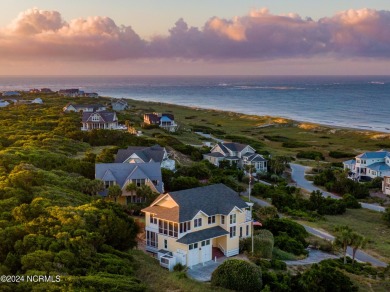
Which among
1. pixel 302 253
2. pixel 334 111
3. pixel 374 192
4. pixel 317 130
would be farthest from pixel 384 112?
pixel 302 253

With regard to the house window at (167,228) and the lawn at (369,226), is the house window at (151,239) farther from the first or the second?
the lawn at (369,226)

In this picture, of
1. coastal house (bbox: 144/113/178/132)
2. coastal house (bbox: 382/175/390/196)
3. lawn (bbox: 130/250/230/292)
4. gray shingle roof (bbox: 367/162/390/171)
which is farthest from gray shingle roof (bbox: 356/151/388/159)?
coastal house (bbox: 144/113/178/132)

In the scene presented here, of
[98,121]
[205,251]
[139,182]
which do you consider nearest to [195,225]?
[205,251]

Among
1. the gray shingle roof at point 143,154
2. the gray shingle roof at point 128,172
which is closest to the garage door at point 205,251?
the gray shingle roof at point 128,172

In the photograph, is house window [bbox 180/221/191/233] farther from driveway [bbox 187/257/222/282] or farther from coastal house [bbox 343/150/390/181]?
coastal house [bbox 343/150/390/181]

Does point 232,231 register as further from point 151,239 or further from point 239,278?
point 239,278
